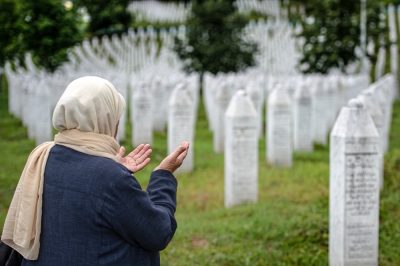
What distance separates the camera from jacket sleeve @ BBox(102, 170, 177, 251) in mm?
2725

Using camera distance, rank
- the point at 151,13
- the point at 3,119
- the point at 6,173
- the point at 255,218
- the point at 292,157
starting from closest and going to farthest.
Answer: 1. the point at 255,218
2. the point at 6,173
3. the point at 292,157
4. the point at 3,119
5. the point at 151,13

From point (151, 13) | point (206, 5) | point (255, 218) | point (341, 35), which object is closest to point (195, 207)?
point (255, 218)

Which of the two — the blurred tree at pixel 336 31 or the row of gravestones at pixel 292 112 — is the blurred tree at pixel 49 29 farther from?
the blurred tree at pixel 336 31

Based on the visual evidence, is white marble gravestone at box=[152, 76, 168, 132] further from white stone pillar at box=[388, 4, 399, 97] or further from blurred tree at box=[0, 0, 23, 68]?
white stone pillar at box=[388, 4, 399, 97]

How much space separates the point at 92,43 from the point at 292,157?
24.3 metres

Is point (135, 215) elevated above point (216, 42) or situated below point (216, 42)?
below

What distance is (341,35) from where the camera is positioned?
891 inches

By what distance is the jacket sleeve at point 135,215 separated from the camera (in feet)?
8.94

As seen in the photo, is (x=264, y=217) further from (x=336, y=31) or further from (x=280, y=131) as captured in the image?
(x=336, y=31)

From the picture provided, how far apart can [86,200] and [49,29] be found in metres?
15.0

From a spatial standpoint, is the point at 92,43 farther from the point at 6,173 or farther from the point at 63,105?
the point at 63,105

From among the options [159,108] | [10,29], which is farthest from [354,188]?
[10,29]

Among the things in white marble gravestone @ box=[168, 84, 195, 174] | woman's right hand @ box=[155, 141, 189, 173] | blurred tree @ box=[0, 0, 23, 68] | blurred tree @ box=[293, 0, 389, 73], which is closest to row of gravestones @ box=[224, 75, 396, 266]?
woman's right hand @ box=[155, 141, 189, 173]

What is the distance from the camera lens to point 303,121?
12.5 m
